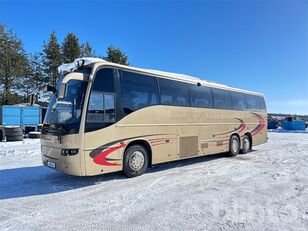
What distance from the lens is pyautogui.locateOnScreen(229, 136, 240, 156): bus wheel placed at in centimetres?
1169

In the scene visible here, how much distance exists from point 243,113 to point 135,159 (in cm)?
729

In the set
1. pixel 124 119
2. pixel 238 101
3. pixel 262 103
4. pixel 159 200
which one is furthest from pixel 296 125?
pixel 159 200

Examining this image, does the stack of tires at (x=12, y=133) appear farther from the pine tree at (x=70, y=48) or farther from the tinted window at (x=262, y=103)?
the pine tree at (x=70, y=48)

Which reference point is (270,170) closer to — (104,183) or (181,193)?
(181,193)

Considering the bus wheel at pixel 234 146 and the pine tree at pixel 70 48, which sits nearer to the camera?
the bus wheel at pixel 234 146

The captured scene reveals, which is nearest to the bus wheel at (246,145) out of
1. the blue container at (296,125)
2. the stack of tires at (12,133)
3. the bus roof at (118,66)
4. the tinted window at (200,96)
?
the bus roof at (118,66)

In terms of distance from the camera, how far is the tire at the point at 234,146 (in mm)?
11688

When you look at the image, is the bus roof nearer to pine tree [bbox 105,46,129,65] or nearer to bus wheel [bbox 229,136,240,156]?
bus wheel [bbox 229,136,240,156]

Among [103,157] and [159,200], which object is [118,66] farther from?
[159,200]

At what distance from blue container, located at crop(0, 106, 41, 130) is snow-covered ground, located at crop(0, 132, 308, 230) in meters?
12.1

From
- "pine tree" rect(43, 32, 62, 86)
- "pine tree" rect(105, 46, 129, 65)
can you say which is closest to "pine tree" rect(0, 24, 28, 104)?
"pine tree" rect(43, 32, 62, 86)

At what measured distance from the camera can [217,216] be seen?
14.8 ft

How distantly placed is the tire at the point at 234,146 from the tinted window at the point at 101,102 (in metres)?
6.82

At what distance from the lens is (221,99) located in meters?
11.1
